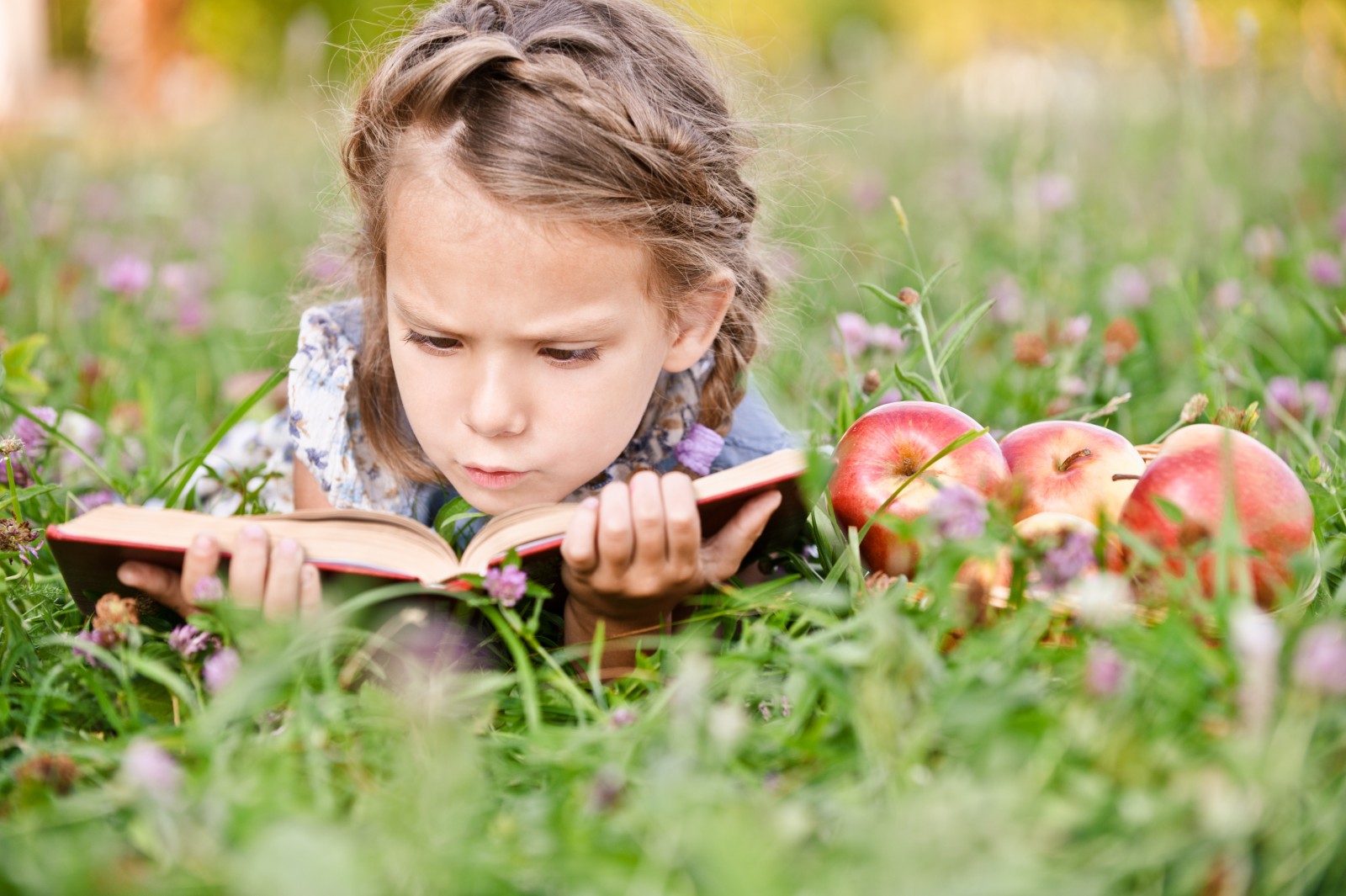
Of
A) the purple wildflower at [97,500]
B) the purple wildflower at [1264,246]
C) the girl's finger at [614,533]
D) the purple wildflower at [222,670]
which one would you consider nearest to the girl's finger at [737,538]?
the girl's finger at [614,533]

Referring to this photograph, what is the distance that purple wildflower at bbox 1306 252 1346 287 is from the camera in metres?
2.63

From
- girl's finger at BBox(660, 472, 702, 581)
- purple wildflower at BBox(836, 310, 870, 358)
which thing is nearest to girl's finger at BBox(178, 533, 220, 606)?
girl's finger at BBox(660, 472, 702, 581)

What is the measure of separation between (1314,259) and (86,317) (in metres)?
3.16

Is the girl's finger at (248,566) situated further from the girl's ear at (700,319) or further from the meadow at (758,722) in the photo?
the girl's ear at (700,319)

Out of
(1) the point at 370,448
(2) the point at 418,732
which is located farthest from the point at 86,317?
(2) the point at 418,732

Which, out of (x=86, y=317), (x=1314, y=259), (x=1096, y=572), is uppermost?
(x=1096, y=572)

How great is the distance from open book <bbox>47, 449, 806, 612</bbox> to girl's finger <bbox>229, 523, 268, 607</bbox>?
0.02m

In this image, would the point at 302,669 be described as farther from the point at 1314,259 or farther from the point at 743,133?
the point at 1314,259

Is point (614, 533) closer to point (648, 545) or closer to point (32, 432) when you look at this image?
point (648, 545)

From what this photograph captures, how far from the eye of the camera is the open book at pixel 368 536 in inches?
52.2

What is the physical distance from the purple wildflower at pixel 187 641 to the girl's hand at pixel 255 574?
4 cm

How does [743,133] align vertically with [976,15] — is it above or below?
above

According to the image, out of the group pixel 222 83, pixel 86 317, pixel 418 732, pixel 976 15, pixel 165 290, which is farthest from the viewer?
pixel 976 15

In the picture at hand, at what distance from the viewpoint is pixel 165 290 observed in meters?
3.00
